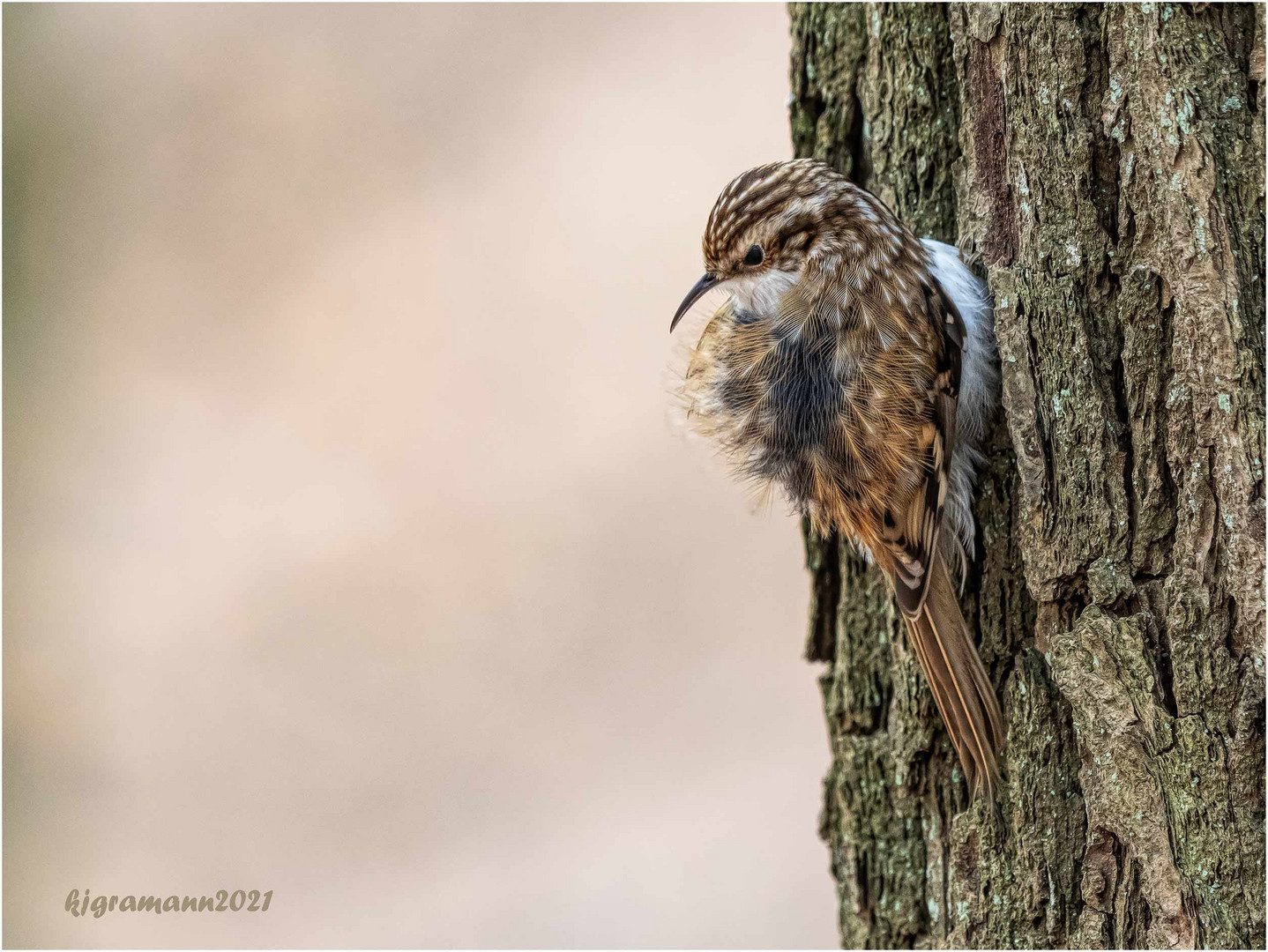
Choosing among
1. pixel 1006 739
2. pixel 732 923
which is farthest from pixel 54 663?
pixel 1006 739

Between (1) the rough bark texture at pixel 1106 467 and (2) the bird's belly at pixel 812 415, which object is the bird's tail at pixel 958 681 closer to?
(1) the rough bark texture at pixel 1106 467

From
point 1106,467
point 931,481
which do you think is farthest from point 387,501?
point 1106,467

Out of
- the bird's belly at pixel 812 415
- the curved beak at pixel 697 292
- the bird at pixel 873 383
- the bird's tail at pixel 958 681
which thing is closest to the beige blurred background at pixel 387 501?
the bird's tail at pixel 958 681

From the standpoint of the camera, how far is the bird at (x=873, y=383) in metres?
1.86

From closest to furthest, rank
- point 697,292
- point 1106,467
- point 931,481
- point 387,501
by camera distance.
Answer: point 1106,467
point 931,481
point 697,292
point 387,501

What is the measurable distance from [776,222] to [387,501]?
122 inches

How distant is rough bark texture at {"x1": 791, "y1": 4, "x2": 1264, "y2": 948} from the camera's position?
1.58 meters

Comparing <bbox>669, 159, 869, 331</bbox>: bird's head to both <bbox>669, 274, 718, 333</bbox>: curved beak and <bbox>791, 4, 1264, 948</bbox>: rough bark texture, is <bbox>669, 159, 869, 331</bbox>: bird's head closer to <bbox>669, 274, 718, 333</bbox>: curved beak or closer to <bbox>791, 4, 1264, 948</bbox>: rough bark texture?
<bbox>669, 274, 718, 333</bbox>: curved beak

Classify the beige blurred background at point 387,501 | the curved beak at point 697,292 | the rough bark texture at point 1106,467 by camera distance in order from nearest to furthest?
1. the rough bark texture at point 1106,467
2. the curved beak at point 697,292
3. the beige blurred background at point 387,501

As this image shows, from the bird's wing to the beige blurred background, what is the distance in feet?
7.74

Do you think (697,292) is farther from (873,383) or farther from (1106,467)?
(1106,467)

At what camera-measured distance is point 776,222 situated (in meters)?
1.93

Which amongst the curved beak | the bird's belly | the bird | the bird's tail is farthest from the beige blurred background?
the curved beak

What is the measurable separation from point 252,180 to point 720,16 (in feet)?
7.84
